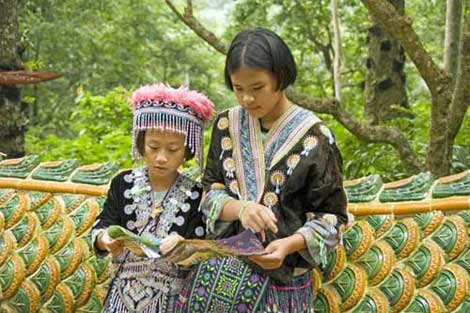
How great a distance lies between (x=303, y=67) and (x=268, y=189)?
27.5 feet

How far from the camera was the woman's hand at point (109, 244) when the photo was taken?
2652 millimetres

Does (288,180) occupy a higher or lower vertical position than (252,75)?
lower

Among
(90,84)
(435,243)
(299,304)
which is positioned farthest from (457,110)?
(90,84)

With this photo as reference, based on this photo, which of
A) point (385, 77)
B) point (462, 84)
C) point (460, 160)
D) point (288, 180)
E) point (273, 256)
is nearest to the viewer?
point (273, 256)

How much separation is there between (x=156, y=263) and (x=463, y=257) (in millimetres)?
1153

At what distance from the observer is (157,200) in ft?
9.27

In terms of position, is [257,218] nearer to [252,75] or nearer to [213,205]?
[213,205]

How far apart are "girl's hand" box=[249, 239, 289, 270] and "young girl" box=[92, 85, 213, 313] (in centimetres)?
40

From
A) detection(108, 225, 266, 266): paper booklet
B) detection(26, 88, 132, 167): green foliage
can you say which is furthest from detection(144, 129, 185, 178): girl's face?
detection(26, 88, 132, 167): green foliage

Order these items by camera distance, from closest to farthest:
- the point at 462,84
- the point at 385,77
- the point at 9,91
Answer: the point at 462,84 < the point at 9,91 < the point at 385,77

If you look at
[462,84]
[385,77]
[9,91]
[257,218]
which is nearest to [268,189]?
[257,218]

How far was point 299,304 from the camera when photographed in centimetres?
261

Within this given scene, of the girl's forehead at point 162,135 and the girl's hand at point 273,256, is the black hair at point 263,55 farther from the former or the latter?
the girl's hand at point 273,256

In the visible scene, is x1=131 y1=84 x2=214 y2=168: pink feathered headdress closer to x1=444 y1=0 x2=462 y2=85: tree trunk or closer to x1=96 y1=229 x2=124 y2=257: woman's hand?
x1=96 y1=229 x2=124 y2=257: woman's hand
